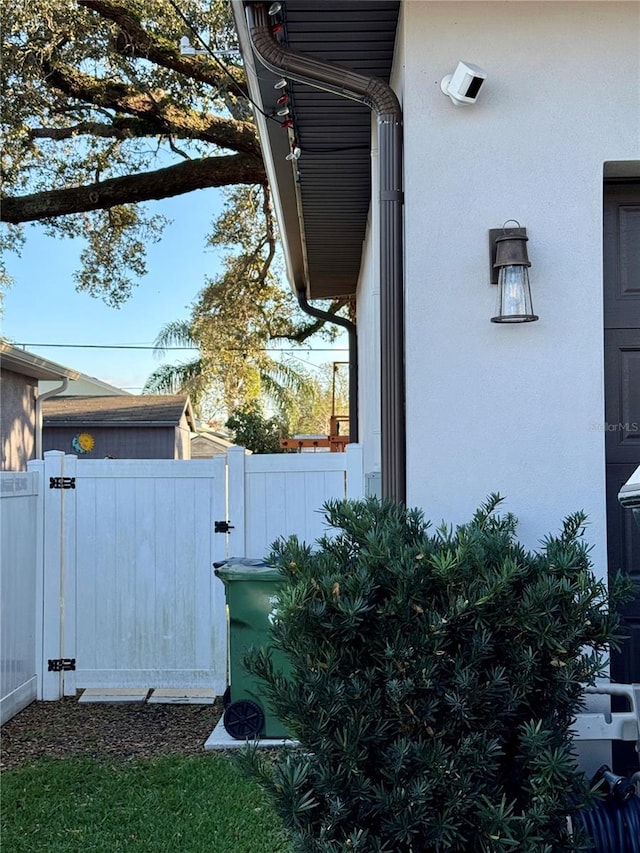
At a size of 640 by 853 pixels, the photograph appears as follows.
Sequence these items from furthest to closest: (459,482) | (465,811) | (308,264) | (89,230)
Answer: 1. (89,230)
2. (308,264)
3. (459,482)
4. (465,811)

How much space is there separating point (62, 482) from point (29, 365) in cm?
849

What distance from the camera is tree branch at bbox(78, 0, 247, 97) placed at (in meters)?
10.1

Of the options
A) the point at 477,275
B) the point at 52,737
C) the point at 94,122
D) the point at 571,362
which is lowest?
the point at 52,737

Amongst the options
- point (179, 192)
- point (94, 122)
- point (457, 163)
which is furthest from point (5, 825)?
point (94, 122)

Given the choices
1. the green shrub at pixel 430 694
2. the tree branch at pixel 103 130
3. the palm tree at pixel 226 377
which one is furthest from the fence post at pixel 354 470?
the palm tree at pixel 226 377

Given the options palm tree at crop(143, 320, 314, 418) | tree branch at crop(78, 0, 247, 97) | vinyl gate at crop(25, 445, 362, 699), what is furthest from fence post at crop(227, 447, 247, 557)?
palm tree at crop(143, 320, 314, 418)

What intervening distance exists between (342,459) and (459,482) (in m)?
Result: 3.25

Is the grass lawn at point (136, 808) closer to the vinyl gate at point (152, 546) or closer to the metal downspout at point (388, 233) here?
the metal downspout at point (388, 233)

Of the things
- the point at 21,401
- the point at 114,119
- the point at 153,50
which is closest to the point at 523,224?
the point at 153,50

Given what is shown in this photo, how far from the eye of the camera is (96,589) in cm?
654

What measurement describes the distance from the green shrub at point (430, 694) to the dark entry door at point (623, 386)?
3.17ft

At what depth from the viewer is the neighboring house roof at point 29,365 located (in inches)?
526

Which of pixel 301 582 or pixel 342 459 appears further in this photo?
pixel 342 459

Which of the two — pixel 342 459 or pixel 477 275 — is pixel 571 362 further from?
pixel 342 459
